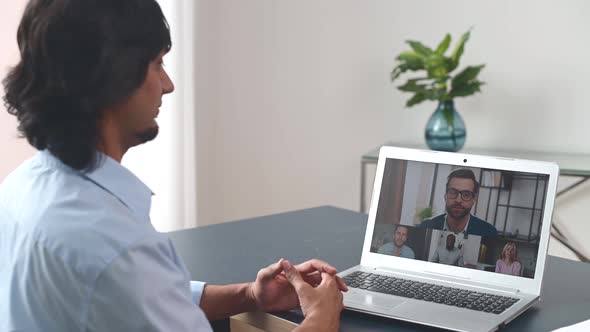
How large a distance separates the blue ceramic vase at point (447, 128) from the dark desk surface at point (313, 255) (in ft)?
2.87

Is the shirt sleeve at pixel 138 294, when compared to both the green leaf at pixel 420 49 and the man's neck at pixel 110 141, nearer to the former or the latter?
the man's neck at pixel 110 141

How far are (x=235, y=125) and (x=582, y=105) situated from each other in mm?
1570

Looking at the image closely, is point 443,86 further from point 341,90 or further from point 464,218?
point 464,218

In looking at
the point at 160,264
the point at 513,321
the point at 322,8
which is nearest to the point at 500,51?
the point at 322,8

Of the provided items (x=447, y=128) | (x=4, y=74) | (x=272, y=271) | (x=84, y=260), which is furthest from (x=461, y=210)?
(x=4, y=74)

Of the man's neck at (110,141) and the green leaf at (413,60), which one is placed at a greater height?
the green leaf at (413,60)

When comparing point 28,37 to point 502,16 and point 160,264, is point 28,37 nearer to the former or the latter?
point 160,264

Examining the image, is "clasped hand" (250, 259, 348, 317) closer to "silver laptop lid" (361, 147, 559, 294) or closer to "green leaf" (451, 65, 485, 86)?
"silver laptop lid" (361, 147, 559, 294)

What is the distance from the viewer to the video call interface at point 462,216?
1.30 meters

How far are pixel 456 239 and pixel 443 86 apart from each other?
1.47 metres

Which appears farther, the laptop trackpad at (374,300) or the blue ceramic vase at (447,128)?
the blue ceramic vase at (447,128)

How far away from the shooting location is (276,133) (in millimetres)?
3553

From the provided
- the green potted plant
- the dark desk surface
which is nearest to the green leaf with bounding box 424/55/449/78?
the green potted plant

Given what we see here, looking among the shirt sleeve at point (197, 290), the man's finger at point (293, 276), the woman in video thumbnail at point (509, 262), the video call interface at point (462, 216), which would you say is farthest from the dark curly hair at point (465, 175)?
the shirt sleeve at point (197, 290)
